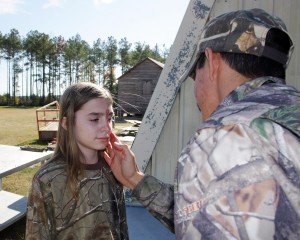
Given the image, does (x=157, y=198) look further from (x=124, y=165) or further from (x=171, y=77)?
(x=171, y=77)

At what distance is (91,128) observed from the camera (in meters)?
2.11

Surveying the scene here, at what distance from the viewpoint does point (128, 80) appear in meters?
37.8

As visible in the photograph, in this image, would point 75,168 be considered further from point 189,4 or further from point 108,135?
point 189,4

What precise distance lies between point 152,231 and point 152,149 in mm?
834

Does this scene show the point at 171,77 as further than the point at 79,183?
Yes

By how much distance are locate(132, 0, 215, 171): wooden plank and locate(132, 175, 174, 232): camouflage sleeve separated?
1591 millimetres

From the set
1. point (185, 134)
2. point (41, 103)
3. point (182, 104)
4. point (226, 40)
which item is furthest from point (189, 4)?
point (41, 103)

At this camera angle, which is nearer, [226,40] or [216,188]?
[216,188]

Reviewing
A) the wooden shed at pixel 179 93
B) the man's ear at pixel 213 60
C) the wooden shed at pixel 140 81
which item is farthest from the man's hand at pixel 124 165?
the wooden shed at pixel 140 81

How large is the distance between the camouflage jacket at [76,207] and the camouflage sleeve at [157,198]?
14.6 inches

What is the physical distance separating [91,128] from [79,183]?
1.14 feet

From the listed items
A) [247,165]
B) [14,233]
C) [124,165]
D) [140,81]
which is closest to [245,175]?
[247,165]

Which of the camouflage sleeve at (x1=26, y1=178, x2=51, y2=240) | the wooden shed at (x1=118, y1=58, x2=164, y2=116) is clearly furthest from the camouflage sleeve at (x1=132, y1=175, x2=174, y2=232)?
the wooden shed at (x1=118, y1=58, x2=164, y2=116)

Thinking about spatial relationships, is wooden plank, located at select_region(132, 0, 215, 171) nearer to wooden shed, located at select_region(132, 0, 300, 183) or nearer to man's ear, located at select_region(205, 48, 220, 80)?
wooden shed, located at select_region(132, 0, 300, 183)
